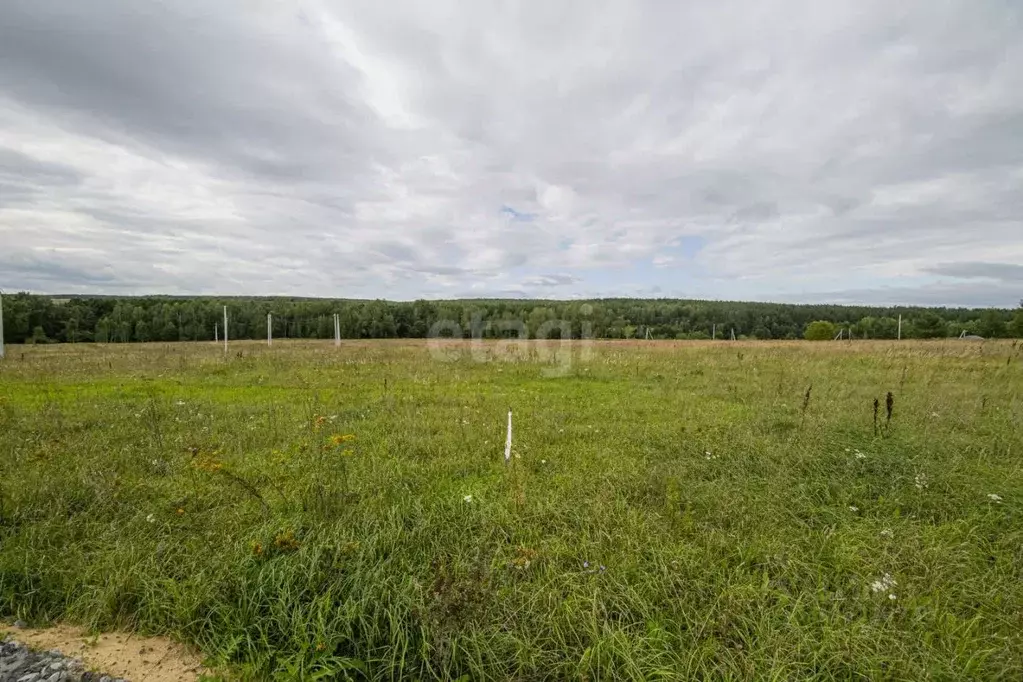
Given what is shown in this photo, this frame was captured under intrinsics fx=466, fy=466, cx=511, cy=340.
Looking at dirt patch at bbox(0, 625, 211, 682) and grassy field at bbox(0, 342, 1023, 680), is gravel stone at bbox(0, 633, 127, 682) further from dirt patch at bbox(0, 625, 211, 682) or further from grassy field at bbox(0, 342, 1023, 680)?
grassy field at bbox(0, 342, 1023, 680)

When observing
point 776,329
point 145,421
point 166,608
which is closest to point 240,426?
point 145,421

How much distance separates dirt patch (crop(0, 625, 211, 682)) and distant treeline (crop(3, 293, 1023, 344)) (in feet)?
134

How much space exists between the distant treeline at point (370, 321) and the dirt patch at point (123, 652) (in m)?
40.7

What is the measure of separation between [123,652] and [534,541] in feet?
9.60

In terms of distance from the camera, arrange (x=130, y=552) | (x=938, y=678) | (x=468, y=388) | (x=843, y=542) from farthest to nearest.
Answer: (x=468, y=388)
(x=843, y=542)
(x=130, y=552)
(x=938, y=678)

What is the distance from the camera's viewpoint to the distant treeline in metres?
55.1

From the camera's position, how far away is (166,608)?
3.29m

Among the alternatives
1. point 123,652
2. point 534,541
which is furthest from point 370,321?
point 123,652

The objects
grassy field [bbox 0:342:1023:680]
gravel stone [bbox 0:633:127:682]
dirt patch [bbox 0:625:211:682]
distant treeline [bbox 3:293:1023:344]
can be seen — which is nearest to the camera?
gravel stone [bbox 0:633:127:682]

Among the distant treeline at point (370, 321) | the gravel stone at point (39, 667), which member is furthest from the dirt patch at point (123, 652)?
the distant treeline at point (370, 321)

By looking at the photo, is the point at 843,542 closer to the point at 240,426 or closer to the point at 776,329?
the point at 240,426

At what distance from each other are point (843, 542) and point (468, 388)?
30.2ft

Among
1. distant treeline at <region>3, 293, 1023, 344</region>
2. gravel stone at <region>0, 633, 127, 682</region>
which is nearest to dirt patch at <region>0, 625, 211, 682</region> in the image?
gravel stone at <region>0, 633, 127, 682</region>

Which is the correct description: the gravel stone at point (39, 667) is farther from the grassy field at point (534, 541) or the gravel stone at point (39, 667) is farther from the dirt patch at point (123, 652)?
the grassy field at point (534, 541)
